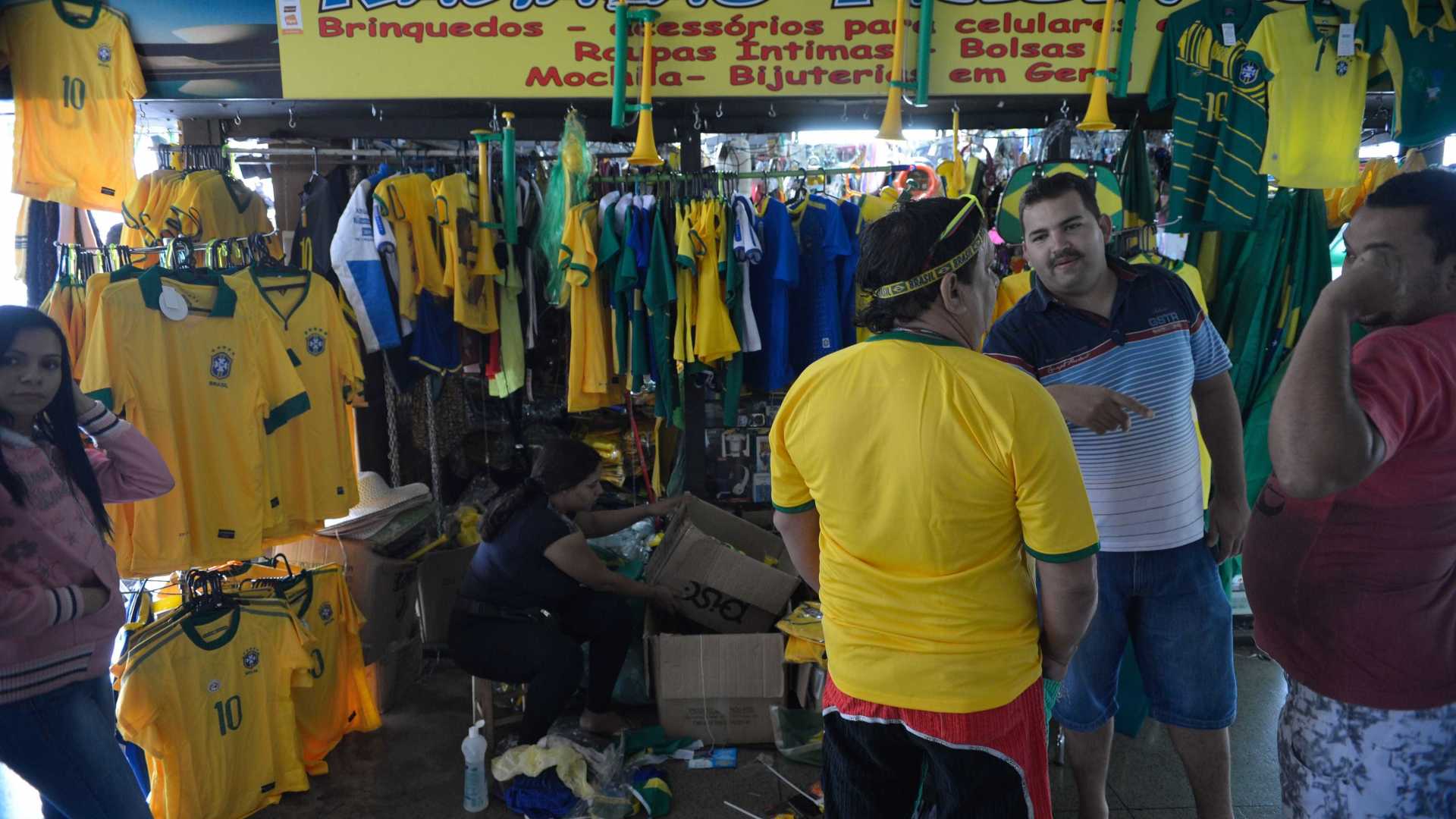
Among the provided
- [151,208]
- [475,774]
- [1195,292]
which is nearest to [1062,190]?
[1195,292]

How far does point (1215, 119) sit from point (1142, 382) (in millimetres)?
2203

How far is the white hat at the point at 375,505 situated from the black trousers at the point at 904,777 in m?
2.97

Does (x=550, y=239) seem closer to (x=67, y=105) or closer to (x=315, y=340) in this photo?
(x=315, y=340)

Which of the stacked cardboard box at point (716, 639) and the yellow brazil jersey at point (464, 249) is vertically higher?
the yellow brazil jersey at point (464, 249)

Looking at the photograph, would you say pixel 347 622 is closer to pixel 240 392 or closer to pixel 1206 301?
pixel 240 392

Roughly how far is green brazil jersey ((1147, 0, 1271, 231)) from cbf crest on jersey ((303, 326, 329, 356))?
3545mm

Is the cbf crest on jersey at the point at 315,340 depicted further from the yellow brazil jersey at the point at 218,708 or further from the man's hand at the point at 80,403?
the man's hand at the point at 80,403

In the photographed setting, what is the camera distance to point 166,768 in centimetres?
294

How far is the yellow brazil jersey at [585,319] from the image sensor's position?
3873 mm

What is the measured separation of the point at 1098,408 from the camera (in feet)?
6.33

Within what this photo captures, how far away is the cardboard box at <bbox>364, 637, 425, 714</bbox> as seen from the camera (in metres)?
3.97

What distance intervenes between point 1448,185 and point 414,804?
344cm

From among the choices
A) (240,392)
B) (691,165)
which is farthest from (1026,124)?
(240,392)

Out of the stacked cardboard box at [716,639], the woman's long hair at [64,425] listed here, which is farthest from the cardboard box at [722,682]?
the woman's long hair at [64,425]
